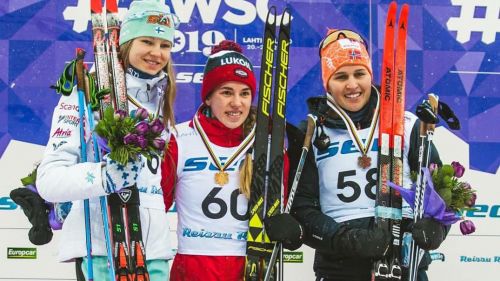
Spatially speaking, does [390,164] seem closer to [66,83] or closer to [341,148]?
[341,148]

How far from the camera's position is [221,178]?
3.15m

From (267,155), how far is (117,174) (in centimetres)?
75

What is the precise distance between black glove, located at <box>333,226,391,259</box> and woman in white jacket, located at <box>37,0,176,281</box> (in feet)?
2.37

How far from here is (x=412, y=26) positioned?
15.1 feet

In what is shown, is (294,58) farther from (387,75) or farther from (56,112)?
(56,112)

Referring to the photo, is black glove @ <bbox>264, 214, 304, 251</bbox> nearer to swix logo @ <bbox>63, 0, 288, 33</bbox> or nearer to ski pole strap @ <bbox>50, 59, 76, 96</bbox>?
ski pole strap @ <bbox>50, 59, 76, 96</bbox>

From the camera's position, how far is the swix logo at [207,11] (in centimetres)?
448

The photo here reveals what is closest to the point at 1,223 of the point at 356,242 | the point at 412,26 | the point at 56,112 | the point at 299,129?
the point at 56,112

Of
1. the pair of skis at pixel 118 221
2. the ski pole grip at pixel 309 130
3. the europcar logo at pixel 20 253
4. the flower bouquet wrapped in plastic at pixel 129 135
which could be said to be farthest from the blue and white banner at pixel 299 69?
the flower bouquet wrapped in plastic at pixel 129 135

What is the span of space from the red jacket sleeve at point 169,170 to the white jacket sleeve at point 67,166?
0.34 meters

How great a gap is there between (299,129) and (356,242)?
2.05 ft

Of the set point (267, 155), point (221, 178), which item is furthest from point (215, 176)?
point (267, 155)

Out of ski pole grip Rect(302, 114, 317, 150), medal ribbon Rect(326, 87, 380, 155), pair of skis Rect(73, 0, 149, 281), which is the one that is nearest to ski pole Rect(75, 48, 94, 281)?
pair of skis Rect(73, 0, 149, 281)

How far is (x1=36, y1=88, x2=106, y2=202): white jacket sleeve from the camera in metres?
2.71
